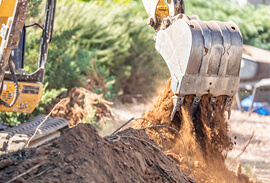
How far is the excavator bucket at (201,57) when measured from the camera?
3818mm

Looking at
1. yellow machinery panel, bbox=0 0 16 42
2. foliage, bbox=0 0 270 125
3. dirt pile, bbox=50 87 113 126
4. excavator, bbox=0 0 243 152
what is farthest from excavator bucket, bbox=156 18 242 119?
dirt pile, bbox=50 87 113 126

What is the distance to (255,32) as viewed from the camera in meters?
13.9

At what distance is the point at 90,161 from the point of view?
2.69 meters

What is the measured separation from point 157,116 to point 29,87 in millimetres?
1771

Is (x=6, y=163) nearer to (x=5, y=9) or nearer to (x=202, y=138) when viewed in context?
(x=5, y=9)

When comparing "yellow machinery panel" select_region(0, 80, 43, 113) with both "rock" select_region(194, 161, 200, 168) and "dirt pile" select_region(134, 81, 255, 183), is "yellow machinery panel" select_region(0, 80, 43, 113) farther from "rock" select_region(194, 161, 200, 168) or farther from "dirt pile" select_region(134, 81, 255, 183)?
"rock" select_region(194, 161, 200, 168)

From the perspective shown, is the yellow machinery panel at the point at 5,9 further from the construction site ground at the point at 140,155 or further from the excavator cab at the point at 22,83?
the construction site ground at the point at 140,155

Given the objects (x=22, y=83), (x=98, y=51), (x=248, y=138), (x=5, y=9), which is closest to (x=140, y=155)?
(x=5, y=9)

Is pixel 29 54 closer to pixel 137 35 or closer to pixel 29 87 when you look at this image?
pixel 29 87

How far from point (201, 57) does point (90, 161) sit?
1.67 meters

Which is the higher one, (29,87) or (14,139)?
(29,87)

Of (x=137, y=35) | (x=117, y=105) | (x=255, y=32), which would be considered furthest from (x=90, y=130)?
(x=255, y=32)

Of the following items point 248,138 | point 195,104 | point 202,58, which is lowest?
point 248,138

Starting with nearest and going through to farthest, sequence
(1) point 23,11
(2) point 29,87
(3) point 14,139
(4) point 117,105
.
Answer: (1) point 23,11
(3) point 14,139
(2) point 29,87
(4) point 117,105
